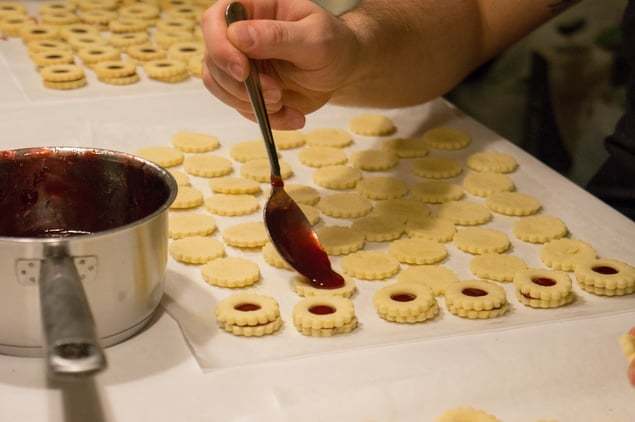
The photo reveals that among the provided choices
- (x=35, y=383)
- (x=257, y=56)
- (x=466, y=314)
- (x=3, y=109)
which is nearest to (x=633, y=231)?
(x=466, y=314)

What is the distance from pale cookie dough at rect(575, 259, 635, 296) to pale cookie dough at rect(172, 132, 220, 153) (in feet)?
2.27

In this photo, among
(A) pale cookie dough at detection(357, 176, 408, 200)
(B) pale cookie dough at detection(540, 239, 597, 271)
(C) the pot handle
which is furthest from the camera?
(A) pale cookie dough at detection(357, 176, 408, 200)

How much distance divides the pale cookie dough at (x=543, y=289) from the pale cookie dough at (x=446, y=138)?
515mm

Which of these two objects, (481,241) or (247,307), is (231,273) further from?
(481,241)

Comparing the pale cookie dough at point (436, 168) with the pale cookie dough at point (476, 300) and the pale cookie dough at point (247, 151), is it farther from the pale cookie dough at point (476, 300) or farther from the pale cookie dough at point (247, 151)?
the pale cookie dough at point (476, 300)

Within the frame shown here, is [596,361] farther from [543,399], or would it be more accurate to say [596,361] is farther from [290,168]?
[290,168]

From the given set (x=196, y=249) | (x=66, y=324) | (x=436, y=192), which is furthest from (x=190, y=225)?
(x=66, y=324)

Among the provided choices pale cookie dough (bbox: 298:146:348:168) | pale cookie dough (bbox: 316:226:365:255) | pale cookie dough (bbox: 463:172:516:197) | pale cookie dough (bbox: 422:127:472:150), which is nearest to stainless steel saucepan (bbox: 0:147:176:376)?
pale cookie dough (bbox: 316:226:365:255)

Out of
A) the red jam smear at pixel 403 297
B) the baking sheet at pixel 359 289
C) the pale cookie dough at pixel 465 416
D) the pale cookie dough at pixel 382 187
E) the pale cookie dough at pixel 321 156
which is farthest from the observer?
the pale cookie dough at pixel 321 156

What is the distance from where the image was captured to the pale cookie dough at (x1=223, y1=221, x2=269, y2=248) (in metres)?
1.42

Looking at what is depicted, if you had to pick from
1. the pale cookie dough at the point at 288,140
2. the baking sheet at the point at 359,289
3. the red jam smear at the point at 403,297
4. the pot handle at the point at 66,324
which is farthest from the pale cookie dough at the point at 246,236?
the pot handle at the point at 66,324

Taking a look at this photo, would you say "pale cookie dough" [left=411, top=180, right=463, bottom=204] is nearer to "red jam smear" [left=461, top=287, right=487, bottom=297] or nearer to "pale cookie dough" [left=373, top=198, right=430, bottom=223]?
"pale cookie dough" [left=373, top=198, right=430, bottom=223]

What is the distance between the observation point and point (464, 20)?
1877 mm

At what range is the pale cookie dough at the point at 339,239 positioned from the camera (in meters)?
1.42
